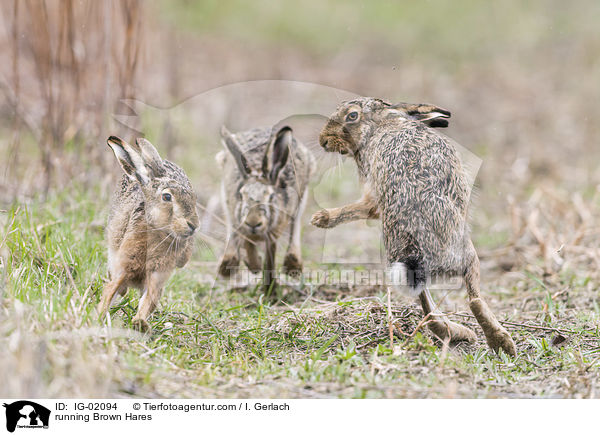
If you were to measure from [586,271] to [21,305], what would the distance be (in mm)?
4241

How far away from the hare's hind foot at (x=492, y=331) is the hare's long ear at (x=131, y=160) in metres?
1.85

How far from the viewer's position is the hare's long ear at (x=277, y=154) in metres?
4.42

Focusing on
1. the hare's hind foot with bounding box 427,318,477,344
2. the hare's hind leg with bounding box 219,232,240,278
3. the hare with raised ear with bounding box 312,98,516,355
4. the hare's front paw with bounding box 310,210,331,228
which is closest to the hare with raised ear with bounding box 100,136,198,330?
the hare's front paw with bounding box 310,210,331,228

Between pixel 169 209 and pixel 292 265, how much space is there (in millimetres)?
1655

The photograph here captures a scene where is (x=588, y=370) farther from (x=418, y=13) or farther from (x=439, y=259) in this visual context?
(x=418, y=13)

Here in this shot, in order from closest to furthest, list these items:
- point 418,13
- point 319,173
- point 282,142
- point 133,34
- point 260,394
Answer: point 260,394
point 282,142
point 319,173
point 133,34
point 418,13

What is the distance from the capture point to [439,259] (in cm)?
362

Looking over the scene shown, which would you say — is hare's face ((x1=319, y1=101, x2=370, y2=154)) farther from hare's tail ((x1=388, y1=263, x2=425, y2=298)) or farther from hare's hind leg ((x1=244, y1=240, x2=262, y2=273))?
hare's hind leg ((x1=244, y1=240, x2=262, y2=273))

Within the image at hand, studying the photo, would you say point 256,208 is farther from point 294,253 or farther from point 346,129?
point 346,129

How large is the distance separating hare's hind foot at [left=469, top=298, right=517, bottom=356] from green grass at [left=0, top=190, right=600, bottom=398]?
2.5 inches

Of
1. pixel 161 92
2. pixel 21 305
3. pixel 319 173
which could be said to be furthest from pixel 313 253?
pixel 161 92
